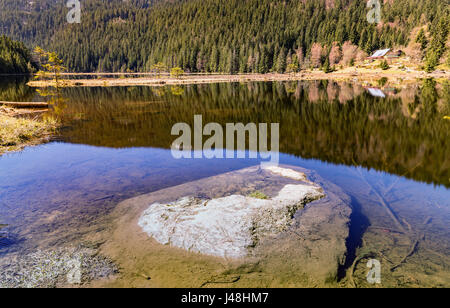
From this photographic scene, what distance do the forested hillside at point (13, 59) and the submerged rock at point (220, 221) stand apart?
17876 centimetres

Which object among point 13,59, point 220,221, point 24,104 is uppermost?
point 13,59

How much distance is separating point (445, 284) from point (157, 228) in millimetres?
Answer: 7011

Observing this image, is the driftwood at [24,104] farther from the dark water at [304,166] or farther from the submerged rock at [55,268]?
the submerged rock at [55,268]

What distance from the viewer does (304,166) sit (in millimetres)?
13969

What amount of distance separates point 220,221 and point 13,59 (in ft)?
609

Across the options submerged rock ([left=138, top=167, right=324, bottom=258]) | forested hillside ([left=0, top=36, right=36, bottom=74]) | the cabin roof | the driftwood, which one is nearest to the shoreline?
the cabin roof

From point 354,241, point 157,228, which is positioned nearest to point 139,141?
point 157,228

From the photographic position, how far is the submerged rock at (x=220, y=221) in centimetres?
714

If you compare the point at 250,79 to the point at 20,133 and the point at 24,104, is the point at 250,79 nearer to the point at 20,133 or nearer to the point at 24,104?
the point at 24,104

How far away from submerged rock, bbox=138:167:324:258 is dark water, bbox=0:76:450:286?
182 cm

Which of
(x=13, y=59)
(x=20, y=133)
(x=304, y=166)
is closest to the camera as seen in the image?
(x=304, y=166)

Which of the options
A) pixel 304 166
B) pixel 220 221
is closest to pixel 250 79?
pixel 304 166

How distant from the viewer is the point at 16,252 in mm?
6992

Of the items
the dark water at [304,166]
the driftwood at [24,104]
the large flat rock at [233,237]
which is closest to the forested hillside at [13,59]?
the driftwood at [24,104]
